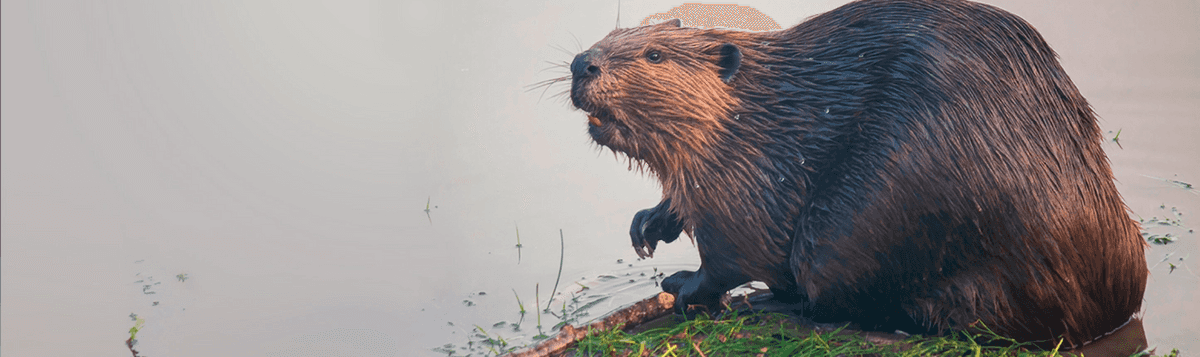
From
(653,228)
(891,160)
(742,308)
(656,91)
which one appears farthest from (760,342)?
(656,91)

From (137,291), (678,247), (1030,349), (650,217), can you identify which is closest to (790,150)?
(650,217)

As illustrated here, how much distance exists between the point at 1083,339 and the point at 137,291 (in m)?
3.48

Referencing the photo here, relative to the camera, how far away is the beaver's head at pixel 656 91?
2838 millimetres

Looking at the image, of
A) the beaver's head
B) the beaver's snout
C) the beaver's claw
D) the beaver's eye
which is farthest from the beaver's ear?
the beaver's claw

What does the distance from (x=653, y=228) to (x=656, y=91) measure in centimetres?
74

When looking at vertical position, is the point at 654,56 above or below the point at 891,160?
above

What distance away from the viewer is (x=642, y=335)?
3277mm

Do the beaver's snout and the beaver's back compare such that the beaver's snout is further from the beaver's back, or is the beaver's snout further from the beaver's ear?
the beaver's back

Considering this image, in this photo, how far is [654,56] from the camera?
2.89 meters

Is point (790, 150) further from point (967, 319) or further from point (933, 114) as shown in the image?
point (967, 319)

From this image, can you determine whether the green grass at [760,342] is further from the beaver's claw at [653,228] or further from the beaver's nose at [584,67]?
the beaver's nose at [584,67]

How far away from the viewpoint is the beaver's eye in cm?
289

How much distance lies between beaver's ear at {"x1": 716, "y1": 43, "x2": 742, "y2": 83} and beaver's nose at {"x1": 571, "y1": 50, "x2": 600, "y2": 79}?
1.34 ft

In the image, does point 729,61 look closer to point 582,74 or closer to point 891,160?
point 582,74
